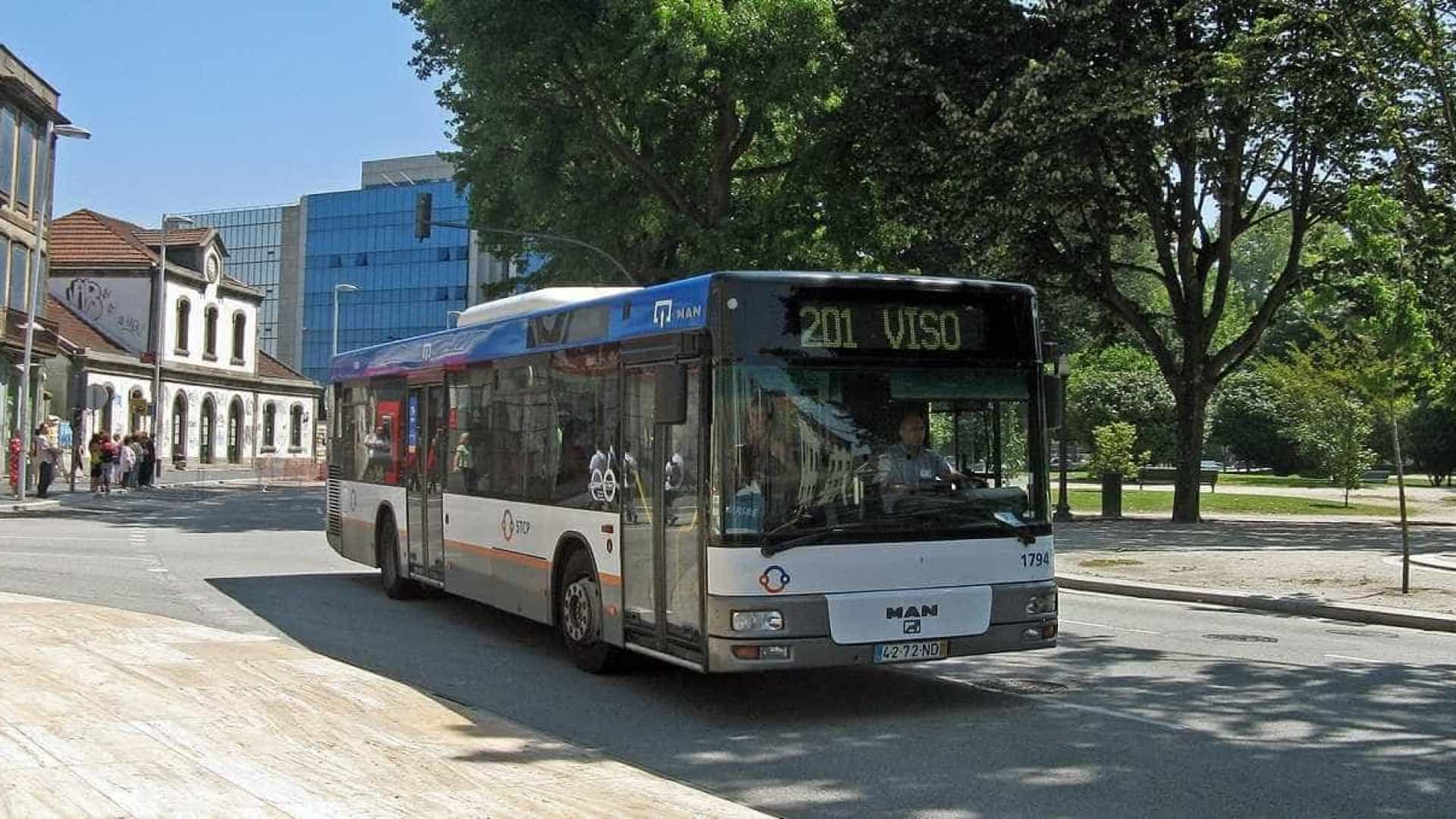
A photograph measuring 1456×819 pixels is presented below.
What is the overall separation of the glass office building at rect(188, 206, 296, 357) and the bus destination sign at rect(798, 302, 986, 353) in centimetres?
12495

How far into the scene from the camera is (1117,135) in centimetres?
2783

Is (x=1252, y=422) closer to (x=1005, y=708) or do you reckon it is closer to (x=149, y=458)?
(x=149, y=458)

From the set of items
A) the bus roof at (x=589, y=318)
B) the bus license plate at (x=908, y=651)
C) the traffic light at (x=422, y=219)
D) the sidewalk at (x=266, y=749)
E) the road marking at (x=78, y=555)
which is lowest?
the sidewalk at (x=266, y=749)

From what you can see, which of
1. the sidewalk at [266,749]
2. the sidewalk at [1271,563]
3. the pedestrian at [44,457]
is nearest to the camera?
the sidewalk at [266,749]

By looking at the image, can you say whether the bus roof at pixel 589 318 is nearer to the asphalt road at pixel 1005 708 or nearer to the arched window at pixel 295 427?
the asphalt road at pixel 1005 708

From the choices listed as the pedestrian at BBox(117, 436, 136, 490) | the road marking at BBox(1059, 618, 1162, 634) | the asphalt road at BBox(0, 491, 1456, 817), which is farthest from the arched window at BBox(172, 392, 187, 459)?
the road marking at BBox(1059, 618, 1162, 634)

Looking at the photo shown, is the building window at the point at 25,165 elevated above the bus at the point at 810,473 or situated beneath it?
elevated above

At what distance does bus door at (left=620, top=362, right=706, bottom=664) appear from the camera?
8.76 m

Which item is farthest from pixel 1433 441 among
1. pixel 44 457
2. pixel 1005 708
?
pixel 1005 708

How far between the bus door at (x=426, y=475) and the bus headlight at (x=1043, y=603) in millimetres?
6371

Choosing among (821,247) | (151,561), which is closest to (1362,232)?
(151,561)

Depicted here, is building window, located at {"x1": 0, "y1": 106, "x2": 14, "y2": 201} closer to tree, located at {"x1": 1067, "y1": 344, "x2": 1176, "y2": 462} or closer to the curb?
the curb

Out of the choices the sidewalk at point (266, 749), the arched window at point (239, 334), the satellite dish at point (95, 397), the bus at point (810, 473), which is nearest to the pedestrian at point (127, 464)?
the satellite dish at point (95, 397)

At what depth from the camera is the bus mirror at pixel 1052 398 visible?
9.43 m
